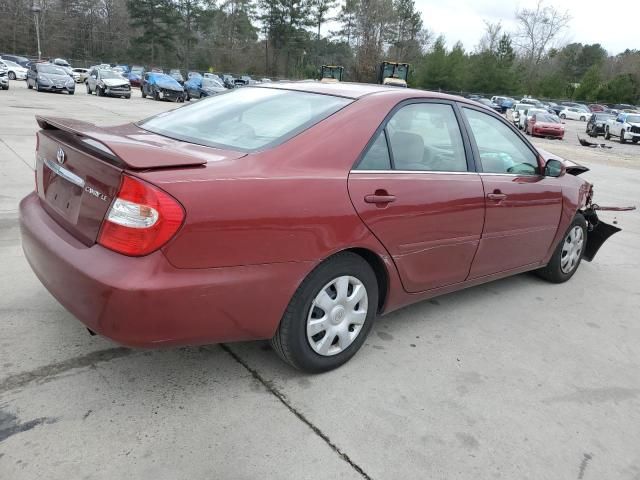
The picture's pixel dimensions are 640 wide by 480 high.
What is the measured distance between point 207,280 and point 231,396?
72 cm

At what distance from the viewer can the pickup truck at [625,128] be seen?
28.8 m

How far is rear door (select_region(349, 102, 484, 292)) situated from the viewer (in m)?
2.92

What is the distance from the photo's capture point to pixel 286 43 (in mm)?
74750

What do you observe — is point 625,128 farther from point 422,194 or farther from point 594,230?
point 422,194

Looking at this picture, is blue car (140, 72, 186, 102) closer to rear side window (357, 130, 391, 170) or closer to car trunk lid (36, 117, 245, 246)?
car trunk lid (36, 117, 245, 246)

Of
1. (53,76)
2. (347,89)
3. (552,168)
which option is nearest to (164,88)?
(53,76)

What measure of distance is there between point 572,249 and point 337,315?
119 inches

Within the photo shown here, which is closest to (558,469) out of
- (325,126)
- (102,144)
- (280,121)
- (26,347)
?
(325,126)

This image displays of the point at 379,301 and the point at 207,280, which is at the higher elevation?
the point at 207,280

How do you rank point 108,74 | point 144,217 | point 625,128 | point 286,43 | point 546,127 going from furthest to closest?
point 286,43 → point 108,74 → point 625,128 → point 546,127 → point 144,217

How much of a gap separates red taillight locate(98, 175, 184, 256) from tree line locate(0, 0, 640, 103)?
6744 centimetres

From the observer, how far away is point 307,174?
8.55 ft

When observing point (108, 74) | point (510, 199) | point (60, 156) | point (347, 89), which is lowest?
point (108, 74)

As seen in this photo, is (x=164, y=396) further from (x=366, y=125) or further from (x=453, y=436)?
(x=366, y=125)
